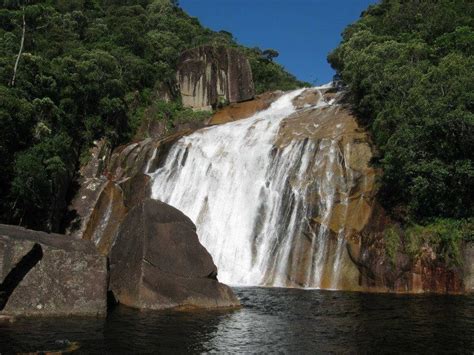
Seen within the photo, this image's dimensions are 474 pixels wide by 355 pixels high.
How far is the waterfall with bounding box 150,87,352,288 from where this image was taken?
24938mm

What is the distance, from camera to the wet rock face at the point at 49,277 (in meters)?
13.8

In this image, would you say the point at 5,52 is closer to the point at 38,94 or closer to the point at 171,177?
the point at 38,94

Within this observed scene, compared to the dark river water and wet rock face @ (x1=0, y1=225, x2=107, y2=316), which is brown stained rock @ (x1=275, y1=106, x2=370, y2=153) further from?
wet rock face @ (x1=0, y1=225, x2=107, y2=316)

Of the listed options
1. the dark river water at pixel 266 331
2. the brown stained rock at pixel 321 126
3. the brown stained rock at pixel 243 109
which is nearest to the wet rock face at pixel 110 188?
the brown stained rock at pixel 321 126

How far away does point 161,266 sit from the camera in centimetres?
1642

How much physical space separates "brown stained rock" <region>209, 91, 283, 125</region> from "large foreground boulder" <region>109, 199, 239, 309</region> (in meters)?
29.4

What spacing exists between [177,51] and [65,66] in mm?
24945

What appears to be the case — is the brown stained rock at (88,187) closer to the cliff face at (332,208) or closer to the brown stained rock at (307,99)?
the cliff face at (332,208)

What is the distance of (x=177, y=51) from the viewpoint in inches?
2420

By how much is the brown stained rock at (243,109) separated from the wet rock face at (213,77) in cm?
130

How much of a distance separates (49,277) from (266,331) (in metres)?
6.46

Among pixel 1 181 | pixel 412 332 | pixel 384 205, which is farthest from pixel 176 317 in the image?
pixel 1 181

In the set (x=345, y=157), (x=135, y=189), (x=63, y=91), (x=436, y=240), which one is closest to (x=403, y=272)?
(x=436, y=240)

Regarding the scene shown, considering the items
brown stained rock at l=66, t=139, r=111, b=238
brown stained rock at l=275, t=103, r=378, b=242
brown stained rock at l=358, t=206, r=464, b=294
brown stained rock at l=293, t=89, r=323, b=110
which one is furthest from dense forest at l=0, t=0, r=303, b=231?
brown stained rock at l=358, t=206, r=464, b=294
